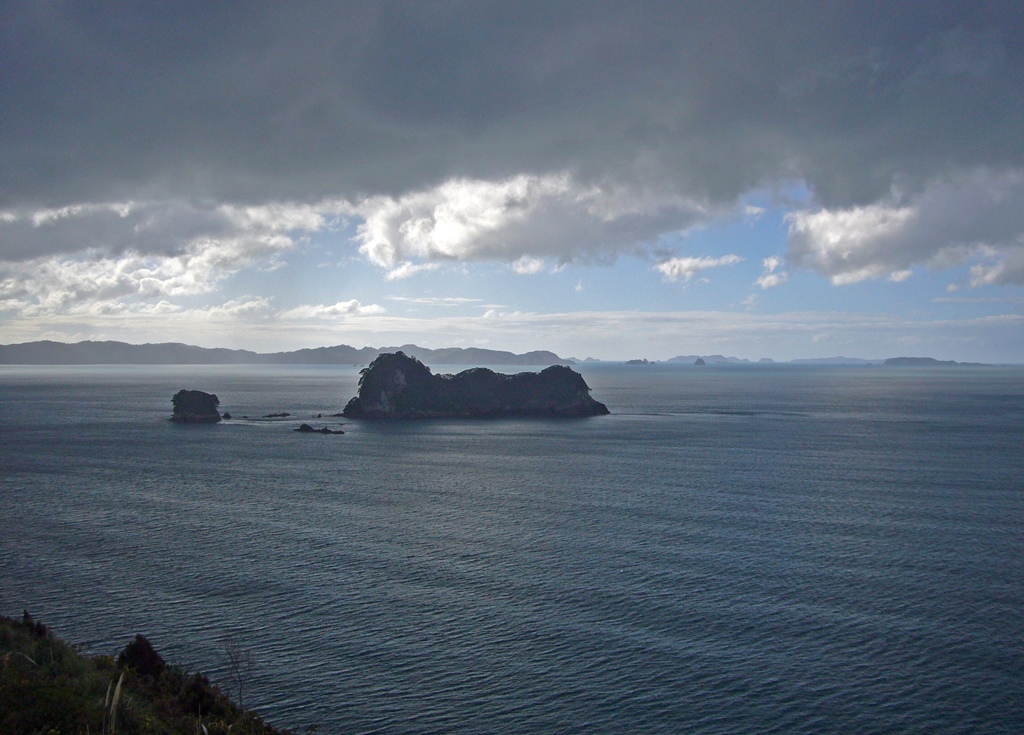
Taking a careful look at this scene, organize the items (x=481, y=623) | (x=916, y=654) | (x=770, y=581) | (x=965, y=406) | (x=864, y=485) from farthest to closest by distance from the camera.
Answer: (x=965, y=406) < (x=864, y=485) < (x=770, y=581) < (x=481, y=623) < (x=916, y=654)

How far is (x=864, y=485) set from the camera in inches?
2938

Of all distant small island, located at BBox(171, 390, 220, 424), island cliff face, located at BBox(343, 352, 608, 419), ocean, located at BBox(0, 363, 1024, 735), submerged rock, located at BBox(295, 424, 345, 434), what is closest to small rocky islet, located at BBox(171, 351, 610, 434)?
island cliff face, located at BBox(343, 352, 608, 419)

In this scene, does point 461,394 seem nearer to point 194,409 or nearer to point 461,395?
point 461,395

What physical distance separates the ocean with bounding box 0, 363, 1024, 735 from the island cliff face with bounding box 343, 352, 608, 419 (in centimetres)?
6209

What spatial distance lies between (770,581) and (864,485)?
3741cm

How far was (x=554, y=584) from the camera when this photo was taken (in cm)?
4291

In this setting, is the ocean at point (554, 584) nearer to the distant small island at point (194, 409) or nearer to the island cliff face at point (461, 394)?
the distant small island at point (194, 409)

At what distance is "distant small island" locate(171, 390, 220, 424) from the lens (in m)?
138

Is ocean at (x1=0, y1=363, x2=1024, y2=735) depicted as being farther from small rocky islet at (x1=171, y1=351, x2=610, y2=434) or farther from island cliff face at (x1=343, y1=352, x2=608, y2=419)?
island cliff face at (x1=343, y1=352, x2=608, y2=419)

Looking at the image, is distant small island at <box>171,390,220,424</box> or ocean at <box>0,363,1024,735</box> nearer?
ocean at <box>0,363,1024,735</box>

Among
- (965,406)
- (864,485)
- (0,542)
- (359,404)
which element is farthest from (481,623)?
(965,406)

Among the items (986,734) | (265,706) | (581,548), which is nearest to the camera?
(986,734)

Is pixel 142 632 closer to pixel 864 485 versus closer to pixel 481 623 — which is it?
pixel 481 623

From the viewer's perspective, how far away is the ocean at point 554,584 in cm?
2934
